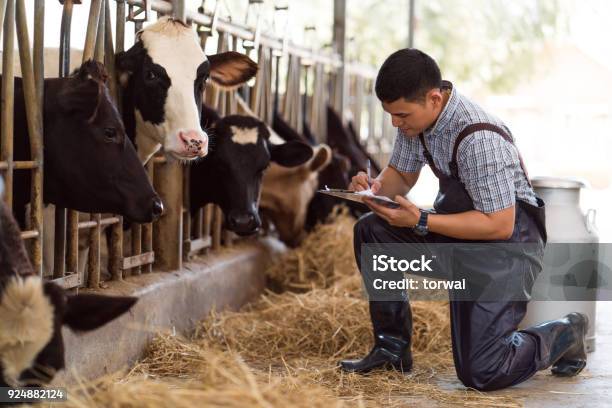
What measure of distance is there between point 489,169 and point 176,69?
5.47 ft

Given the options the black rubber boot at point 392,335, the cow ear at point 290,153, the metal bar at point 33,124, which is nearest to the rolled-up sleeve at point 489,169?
the black rubber boot at point 392,335

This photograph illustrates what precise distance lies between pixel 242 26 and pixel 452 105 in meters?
2.65

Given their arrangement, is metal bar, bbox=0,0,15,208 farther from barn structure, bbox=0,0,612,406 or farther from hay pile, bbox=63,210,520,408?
hay pile, bbox=63,210,520,408

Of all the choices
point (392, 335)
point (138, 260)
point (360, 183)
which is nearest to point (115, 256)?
point (138, 260)

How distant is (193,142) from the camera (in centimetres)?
455

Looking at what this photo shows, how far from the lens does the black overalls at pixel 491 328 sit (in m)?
4.19

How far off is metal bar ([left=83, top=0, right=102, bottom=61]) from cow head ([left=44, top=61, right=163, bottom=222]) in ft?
1.24

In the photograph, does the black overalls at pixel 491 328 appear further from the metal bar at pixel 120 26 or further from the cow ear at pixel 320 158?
the cow ear at pixel 320 158

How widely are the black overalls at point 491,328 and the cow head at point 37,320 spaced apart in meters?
2.04

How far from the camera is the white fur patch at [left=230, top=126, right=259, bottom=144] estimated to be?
18.9ft

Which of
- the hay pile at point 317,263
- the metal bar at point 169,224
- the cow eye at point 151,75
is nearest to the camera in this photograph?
the cow eye at point 151,75

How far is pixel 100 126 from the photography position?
398cm

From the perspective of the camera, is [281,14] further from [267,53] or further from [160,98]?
[160,98]

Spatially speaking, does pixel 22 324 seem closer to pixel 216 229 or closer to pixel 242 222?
pixel 242 222
